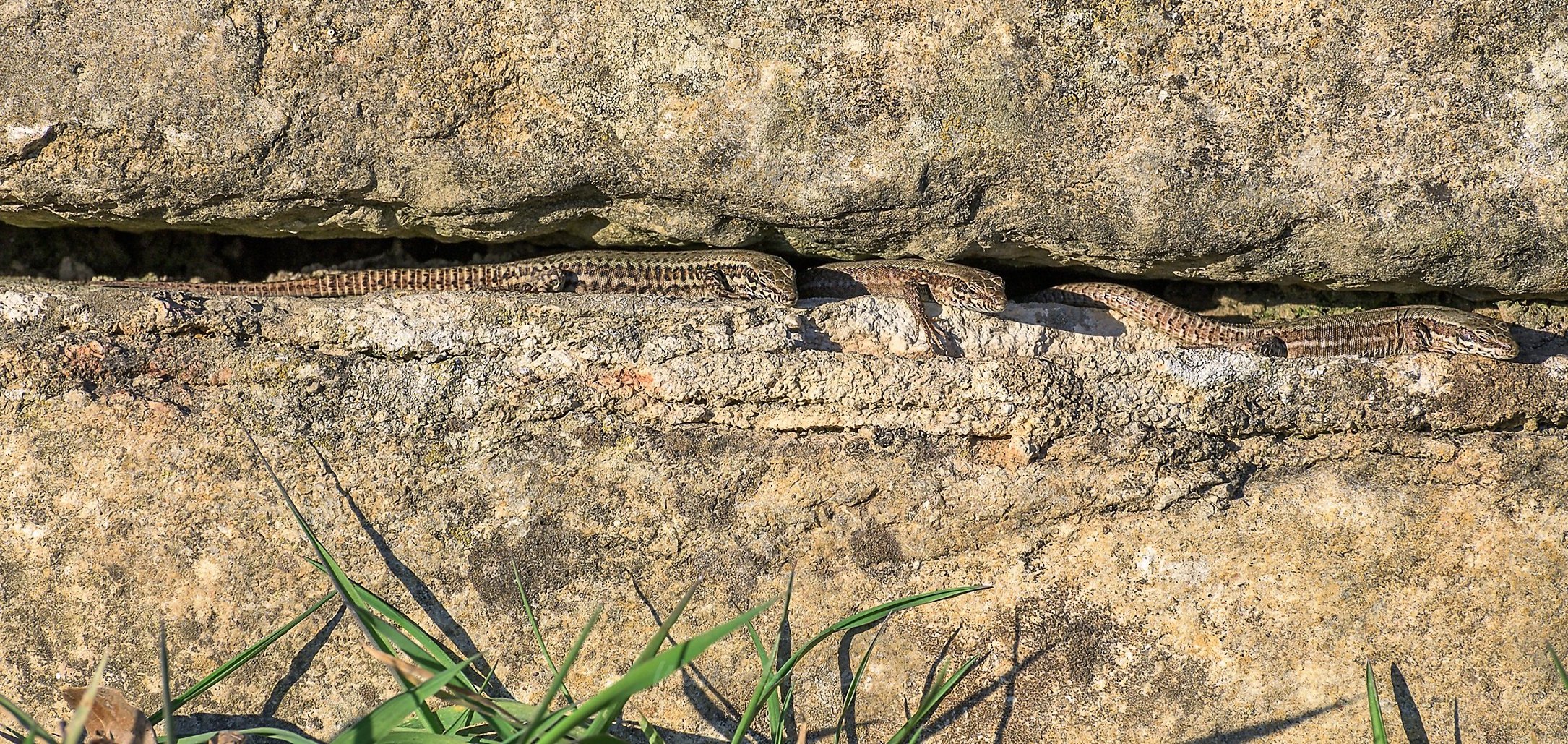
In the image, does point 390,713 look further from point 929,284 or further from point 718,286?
point 929,284

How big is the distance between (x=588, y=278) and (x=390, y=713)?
2.64 m

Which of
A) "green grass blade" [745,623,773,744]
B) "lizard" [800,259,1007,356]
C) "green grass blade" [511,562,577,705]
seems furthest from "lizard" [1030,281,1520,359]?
"green grass blade" [511,562,577,705]

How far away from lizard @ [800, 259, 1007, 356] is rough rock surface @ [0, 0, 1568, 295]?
42 centimetres

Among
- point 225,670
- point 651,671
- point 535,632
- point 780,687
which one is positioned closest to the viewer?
point 651,671

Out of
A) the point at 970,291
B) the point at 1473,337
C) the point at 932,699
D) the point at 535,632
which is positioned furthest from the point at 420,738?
the point at 1473,337

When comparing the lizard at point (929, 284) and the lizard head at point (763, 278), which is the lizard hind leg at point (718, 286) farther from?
the lizard at point (929, 284)

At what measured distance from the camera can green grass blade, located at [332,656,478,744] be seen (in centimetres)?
250

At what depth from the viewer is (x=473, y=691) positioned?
9.25 ft

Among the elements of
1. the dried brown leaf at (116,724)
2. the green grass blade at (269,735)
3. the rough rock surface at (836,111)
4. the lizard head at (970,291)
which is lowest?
the dried brown leaf at (116,724)

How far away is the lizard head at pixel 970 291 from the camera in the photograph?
4398 mm

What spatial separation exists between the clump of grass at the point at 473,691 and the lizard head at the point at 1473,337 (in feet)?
7.59

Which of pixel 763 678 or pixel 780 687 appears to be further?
pixel 780 687

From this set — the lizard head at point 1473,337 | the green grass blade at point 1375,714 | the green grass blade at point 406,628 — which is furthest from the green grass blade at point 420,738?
the lizard head at point 1473,337

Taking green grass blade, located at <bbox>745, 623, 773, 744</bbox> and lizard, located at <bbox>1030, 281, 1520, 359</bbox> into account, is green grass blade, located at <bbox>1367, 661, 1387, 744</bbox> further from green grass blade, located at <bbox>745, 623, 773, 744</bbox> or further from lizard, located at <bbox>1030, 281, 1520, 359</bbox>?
lizard, located at <bbox>1030, 281, 1520, 359</bbox>
